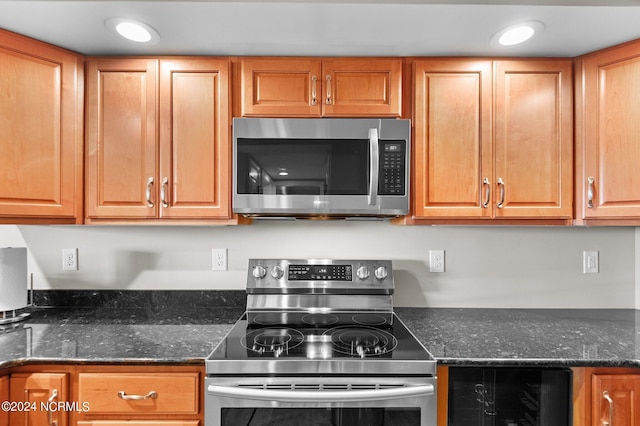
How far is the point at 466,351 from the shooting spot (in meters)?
1.30

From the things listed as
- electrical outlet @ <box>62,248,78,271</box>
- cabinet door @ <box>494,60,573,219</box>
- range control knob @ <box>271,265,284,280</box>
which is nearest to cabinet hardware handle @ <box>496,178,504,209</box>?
cabinet door @ <box>494,60,573,219</box>

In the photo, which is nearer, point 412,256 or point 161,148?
point 161,148

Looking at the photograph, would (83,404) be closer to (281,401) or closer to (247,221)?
(281,401)

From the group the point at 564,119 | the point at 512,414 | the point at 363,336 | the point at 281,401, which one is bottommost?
the point at 512,414

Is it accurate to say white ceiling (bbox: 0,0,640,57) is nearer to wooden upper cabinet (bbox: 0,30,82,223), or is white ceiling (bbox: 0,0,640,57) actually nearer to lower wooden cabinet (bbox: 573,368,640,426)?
wooden upper cabinet (bbox: 0,30,82,223)

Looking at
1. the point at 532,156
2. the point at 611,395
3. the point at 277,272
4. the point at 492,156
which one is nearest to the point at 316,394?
the point at 277,272

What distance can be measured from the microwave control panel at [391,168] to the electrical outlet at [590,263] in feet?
3.79

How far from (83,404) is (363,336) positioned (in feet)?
3.39

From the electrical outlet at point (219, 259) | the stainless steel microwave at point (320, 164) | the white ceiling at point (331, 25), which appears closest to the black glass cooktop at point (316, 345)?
the electrical outlet at point (219, 259)

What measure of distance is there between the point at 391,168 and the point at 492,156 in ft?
1.53

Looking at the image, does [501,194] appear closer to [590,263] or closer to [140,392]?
[590,263]

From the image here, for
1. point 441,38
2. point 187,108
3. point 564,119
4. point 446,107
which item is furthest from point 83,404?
point 564,119

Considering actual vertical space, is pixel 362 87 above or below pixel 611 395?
above

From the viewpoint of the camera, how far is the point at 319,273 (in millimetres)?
1813
